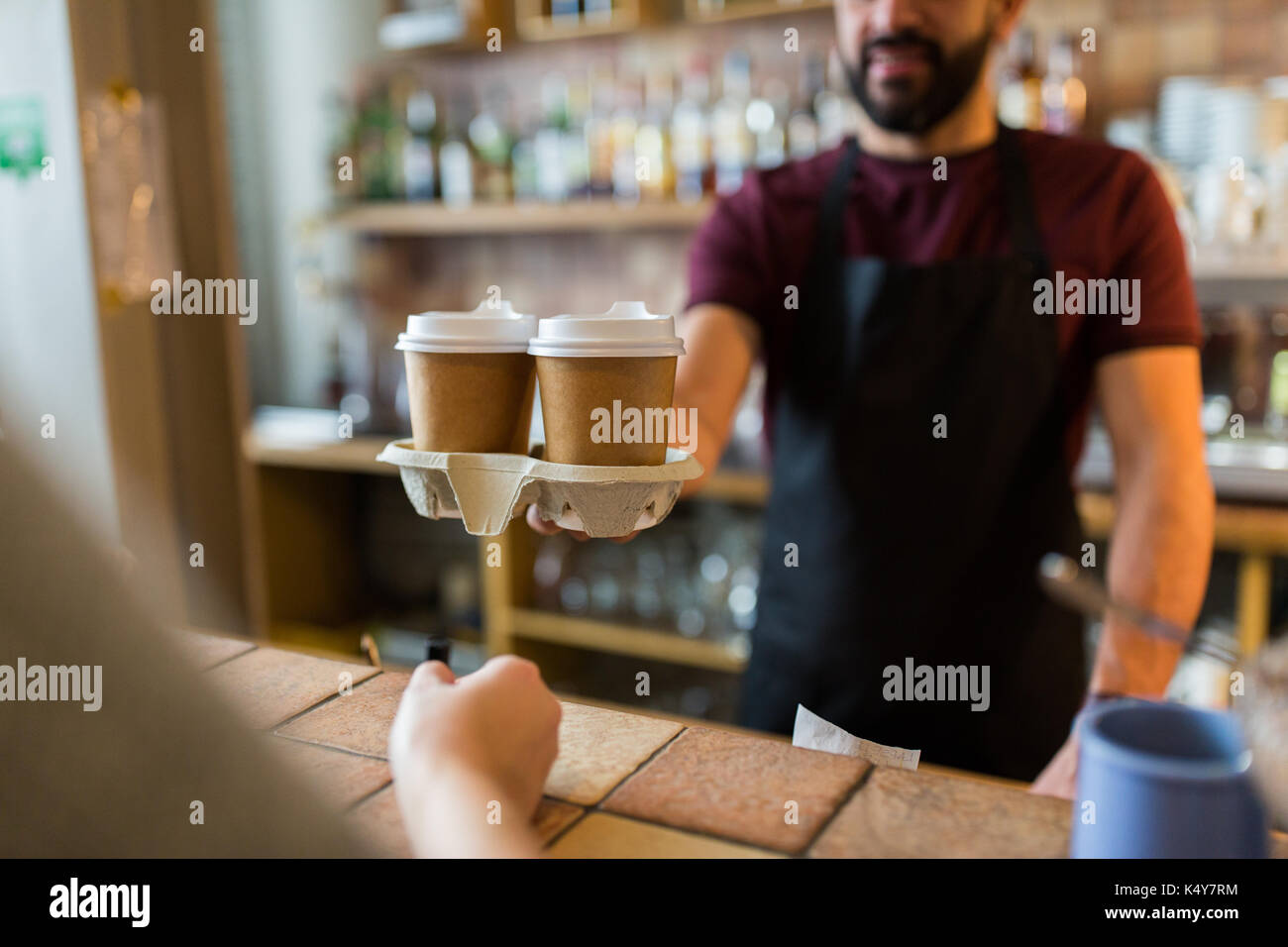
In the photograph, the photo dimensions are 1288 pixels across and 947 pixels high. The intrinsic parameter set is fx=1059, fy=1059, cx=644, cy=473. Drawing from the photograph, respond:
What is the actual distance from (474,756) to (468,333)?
0.34m

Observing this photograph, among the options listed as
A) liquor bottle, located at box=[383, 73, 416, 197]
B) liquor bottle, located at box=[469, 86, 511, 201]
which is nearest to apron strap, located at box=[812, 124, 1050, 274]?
liquor bottle, located at box=[469, 86, 511, 201]

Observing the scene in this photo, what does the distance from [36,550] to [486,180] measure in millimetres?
2812

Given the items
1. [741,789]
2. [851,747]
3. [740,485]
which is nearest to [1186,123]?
[740,485]

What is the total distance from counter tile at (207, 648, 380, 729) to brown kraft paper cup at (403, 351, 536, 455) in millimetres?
268

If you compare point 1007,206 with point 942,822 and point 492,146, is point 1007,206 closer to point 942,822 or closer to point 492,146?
point 942,822

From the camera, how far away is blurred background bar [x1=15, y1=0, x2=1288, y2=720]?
7.20ft

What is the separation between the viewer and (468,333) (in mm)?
866

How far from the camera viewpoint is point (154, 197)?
7.48 feet

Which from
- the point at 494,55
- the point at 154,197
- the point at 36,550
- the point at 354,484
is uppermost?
the point at 494,55

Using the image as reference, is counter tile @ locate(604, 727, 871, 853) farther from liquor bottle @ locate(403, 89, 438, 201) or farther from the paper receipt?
liquor bottle @ locate(403, 89, 438, 201)

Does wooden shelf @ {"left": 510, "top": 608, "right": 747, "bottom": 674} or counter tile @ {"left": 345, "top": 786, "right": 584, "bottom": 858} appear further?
wooden shelf @ {"left": 510, "top": 608, "right": 747, "bottom": 674}

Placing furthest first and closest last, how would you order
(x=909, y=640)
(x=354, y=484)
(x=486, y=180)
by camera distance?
(x=354, y=484) < (x=486, y=180) < (x=909, y=640)
